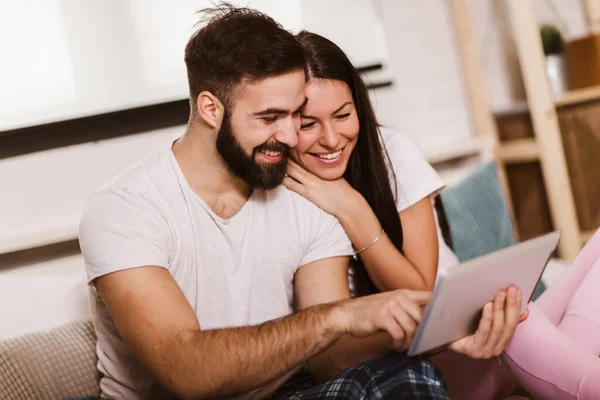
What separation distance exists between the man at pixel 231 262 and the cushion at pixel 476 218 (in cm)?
64

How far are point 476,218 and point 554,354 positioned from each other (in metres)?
0.87

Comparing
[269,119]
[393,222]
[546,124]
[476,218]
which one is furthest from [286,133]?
[546,124]

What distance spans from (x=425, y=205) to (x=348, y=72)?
0.34 meters

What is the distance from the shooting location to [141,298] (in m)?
1.25

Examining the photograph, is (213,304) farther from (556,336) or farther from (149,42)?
(149,42)

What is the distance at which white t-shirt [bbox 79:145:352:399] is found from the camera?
1.32 metres

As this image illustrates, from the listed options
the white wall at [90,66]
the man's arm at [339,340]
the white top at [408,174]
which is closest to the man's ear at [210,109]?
the man's arm at [339,340]

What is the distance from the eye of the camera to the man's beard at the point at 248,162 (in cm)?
144

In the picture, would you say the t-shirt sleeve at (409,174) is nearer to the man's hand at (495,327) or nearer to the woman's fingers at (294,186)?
the woman's fingers at (294,186)

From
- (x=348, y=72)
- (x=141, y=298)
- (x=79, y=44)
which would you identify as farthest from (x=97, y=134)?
(x=141, y=298)

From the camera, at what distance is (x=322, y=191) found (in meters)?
1.61

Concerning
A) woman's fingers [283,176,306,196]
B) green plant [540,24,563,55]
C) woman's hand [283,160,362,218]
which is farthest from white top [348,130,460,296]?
green plant [540,24,563,55]

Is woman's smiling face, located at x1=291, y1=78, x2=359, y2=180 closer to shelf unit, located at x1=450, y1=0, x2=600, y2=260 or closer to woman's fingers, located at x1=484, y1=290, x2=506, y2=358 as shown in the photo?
woman's fingers, located at x1=484, y1=290, x2=506, y2=358

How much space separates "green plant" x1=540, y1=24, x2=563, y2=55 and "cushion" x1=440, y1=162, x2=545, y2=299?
0.74m
